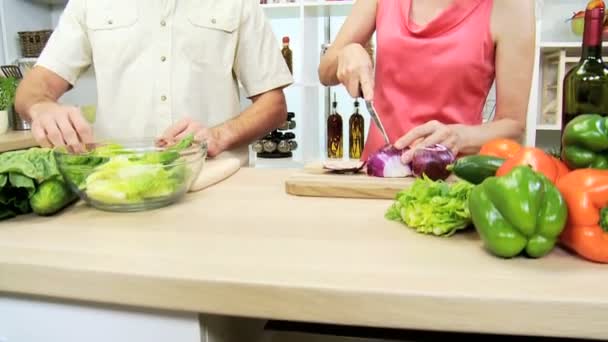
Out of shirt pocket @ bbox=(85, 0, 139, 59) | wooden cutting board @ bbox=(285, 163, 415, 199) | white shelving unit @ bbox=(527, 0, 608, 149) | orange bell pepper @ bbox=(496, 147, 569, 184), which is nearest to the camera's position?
orange bell pepper @ bbox=(496, 147, 569, 184)

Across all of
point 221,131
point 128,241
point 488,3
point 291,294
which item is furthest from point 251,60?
point 291,294

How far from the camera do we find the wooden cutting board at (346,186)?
2.87ft

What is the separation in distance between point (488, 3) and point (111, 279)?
970 mm

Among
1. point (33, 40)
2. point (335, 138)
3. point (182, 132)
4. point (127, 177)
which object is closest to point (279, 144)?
point (335, 138)

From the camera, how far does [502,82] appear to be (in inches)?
45.9

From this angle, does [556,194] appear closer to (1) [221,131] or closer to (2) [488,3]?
(2) [488,3]

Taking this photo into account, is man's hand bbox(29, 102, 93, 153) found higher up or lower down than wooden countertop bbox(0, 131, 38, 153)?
higher up

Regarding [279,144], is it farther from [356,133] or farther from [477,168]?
[477,168]

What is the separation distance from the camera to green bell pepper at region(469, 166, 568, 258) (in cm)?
57

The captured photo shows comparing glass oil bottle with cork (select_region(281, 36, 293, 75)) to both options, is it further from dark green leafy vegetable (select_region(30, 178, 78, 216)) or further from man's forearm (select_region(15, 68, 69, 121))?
dark green leafy vegetable (select_region(30, 178, 78, 216))

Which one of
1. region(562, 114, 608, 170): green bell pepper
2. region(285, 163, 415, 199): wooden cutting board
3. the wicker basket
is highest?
the wicker basket

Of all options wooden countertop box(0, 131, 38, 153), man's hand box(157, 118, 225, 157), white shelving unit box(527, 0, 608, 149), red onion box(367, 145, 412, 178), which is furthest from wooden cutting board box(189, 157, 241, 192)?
white shelving unit box(527, 0, 608, 149)

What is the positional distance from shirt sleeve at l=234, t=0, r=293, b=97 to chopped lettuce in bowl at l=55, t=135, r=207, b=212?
2.41 ft

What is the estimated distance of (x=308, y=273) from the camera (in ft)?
1.86
